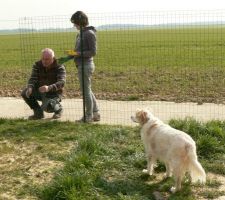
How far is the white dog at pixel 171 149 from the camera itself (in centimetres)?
556

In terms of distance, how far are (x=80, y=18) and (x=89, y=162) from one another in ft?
10.8

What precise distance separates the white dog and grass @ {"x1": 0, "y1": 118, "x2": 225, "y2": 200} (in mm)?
245

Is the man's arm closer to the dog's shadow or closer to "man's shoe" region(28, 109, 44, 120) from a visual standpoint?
"man's shoe" region(28, 109, 44, 120)

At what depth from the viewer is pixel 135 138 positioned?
7879mm

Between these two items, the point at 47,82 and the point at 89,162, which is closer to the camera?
the point at 89,162

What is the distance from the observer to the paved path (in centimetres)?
945

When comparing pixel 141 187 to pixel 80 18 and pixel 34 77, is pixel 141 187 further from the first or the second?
pixel 34 77

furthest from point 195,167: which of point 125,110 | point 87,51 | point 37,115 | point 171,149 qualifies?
point 37,115

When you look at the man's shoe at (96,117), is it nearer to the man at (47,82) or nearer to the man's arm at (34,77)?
the man at (47,82)

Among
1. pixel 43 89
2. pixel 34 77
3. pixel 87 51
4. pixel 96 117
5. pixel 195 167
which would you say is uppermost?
pixel 87 51

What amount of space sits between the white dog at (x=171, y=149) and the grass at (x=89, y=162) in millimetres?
245

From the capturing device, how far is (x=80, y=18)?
8.65 metres

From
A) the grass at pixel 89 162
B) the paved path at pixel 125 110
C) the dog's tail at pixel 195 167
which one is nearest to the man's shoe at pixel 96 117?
the paved path at pixel 125 110

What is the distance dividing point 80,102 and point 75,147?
3.86m
